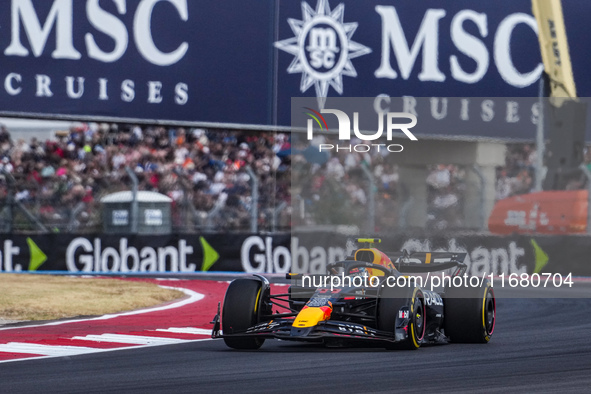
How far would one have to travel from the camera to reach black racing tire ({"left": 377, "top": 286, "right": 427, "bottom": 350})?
799 cm

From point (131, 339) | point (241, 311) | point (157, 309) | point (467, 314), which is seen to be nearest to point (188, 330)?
point (131, 339)

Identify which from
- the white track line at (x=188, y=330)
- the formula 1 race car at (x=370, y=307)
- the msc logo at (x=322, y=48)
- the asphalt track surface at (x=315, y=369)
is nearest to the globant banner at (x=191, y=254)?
the msc logo at (x=322, y=48)

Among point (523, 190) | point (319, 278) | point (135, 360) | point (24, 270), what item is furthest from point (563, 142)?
point (135, 360)

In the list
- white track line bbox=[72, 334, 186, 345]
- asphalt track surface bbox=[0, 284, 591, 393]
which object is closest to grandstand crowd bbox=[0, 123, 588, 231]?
white track line bbox=[72, 334, 186, 345]

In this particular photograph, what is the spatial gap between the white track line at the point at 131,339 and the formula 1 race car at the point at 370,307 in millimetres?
960

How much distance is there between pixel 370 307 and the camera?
838cm

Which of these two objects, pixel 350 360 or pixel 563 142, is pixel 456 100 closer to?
pixel 563 142

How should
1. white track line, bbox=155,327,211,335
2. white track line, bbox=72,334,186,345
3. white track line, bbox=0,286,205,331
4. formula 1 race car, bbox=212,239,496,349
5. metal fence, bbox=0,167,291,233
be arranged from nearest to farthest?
formula 1 race car, bbox=212,239,496,349
white track line, bbox=72,334,186,345
white track line, bbox=155,327,211,335
white track line, bbox=0,286,205,331
metal fence, bbox=0,167,291,233

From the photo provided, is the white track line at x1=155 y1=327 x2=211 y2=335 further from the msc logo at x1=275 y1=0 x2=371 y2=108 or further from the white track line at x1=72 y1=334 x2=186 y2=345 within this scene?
the msc logo at x1=275 y1=0 x2=371 y2=108

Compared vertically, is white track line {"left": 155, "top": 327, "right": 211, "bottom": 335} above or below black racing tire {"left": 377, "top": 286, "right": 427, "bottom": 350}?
below

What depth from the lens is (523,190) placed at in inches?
675

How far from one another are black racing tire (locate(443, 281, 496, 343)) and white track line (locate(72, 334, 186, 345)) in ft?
8.04

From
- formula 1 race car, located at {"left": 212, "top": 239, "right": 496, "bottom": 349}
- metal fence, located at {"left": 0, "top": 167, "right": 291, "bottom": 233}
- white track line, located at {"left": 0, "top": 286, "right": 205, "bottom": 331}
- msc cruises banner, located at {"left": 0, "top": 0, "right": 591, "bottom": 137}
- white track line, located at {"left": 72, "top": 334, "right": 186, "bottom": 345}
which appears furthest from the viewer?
msc cruises banner, located at {"left": 0, "top": 0, "right": 591, "bottom": 137}

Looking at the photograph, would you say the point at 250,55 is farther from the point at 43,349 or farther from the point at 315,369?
the point at 315,369
